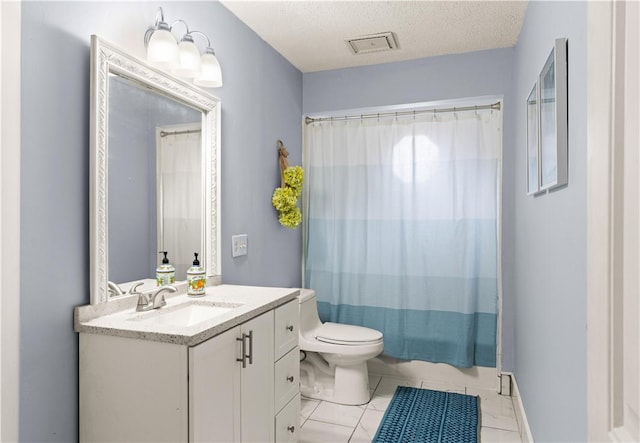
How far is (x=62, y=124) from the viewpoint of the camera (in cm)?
140

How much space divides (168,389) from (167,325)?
211mm

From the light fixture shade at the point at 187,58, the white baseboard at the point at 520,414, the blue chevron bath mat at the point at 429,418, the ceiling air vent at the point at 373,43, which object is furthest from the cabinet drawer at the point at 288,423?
the ceiling air vent at the point at 373,43

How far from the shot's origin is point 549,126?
5.19 feet

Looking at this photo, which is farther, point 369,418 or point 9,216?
point 369,418

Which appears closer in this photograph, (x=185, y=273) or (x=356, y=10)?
(x=185, y=273)

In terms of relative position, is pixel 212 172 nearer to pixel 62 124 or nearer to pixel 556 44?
pixel 62 124

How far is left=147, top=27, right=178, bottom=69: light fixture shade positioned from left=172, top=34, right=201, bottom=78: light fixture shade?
0.31 ft

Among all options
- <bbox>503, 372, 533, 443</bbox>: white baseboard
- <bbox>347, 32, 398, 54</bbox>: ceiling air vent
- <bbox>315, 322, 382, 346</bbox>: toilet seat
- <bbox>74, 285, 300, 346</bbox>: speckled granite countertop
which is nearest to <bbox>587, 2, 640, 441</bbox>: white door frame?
<bbox>74, 285, 300, 346</bbox>: speckled granite countertop

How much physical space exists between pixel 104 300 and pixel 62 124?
623 millimetres

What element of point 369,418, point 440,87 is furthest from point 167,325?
point 440,87

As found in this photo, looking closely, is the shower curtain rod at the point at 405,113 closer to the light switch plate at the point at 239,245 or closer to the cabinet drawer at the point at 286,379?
the light switch plate at the point at 239,245

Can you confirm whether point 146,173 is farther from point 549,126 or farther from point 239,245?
point 549,126

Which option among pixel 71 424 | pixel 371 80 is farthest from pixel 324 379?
pixel 371 80

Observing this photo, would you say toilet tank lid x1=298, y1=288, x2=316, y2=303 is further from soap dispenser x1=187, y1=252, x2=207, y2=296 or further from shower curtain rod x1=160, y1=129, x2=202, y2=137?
shower curtain rod x1=160, y1=129, x2=202, y2=137
